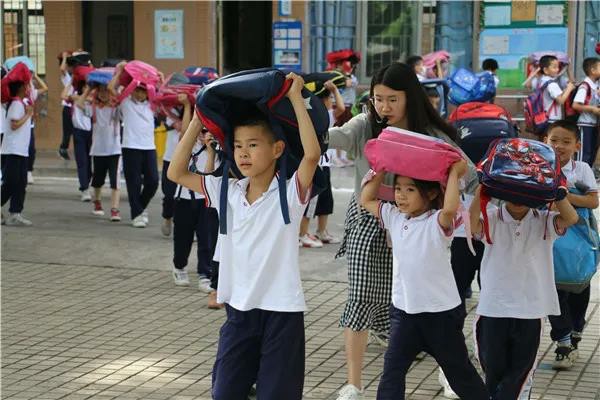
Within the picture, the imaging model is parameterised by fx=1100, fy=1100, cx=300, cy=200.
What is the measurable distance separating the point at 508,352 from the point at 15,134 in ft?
25.4

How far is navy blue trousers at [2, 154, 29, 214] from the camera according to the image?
1173cm

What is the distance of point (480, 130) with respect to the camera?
6367mm

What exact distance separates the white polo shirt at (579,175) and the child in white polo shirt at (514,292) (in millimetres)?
712

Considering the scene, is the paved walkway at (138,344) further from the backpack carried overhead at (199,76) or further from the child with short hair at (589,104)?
the child with short hair at (589,104)

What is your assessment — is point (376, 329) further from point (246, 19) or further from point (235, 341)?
point (246, 19)

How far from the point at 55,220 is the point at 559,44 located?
330 inches

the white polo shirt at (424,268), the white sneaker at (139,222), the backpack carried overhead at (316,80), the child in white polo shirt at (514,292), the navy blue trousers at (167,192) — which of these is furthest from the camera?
the white sneaker at (139,222)

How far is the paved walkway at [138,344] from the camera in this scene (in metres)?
6.21

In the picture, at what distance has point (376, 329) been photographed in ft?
21.3

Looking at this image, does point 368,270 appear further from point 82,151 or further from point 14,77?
point 82,151

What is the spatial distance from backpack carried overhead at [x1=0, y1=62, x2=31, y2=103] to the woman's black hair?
6.73 m

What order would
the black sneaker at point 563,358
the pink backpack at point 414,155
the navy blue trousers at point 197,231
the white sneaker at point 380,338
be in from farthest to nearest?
the navy blue trousers at point 197,231 < the white sneaker at point 380,338 < the black sneaker at point 563,358 < the pink backpack at point 414,155

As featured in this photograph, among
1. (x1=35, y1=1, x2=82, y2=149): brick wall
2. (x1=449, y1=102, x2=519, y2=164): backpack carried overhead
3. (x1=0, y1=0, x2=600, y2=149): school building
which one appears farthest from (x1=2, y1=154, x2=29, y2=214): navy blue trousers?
(x1=35, y1=1, x2=82, y2=149): brick wall

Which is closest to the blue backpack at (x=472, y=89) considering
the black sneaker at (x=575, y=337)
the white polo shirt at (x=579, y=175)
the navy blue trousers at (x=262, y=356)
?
the white polo shirt at (x=579, y=175)
